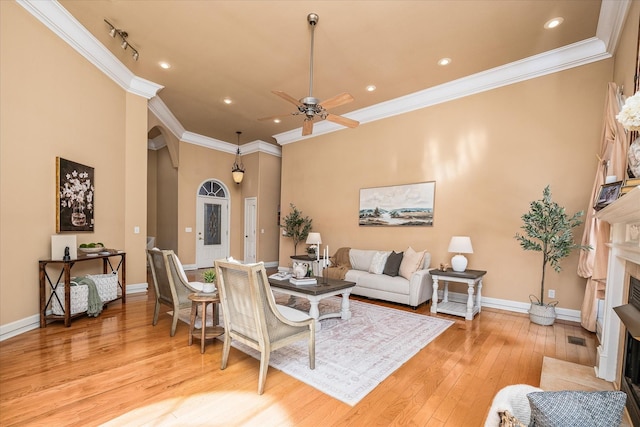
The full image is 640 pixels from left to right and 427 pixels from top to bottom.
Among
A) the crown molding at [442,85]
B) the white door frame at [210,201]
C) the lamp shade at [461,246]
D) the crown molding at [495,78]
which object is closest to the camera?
the crown molding at [442,85]

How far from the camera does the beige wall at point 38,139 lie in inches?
122

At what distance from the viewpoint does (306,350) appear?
118 inches

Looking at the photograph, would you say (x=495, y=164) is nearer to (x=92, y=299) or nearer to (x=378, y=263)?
(x=378, y=263)

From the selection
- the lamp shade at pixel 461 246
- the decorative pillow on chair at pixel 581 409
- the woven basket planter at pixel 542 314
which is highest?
the lamp shade at pixel 461 246

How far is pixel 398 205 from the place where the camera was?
569 centimetres

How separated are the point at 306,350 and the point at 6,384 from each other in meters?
2.39

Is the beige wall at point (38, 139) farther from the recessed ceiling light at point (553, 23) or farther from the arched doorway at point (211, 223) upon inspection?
the recessed ceiling light at point (553, 23)

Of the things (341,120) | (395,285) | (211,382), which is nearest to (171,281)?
(211,382)

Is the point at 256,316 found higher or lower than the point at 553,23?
lower

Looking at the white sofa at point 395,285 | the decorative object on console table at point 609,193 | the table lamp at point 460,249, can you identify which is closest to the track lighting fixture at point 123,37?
the white sofa at point 395,285

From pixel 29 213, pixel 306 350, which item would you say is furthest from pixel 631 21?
pixel 29 213

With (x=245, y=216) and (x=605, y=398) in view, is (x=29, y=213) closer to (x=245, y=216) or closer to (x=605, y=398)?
(x=605, y=398)

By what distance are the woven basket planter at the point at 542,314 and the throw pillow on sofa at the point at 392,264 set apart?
6.18 feet

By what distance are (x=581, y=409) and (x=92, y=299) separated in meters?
4.85
